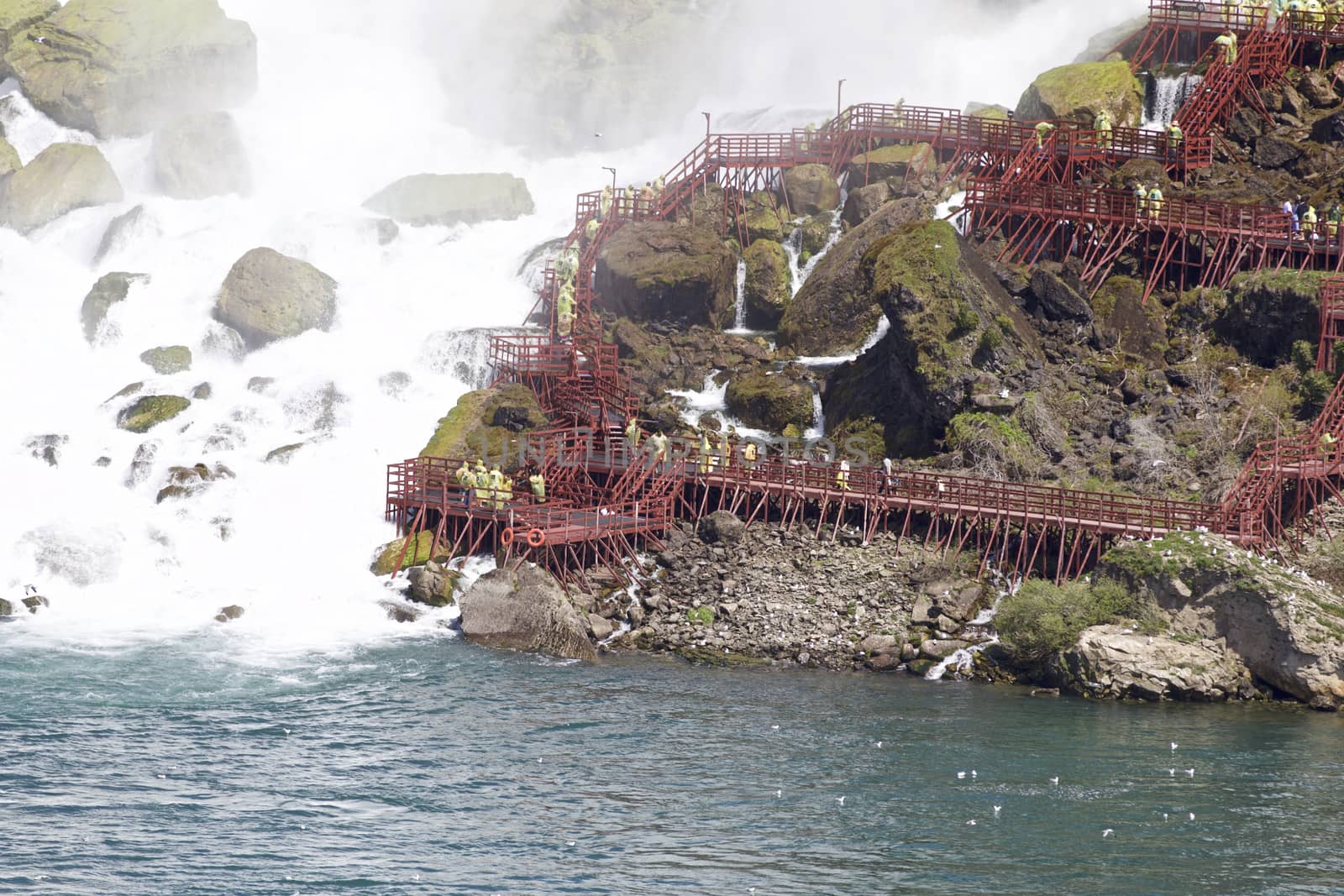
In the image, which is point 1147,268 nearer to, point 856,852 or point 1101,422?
point 1101,422

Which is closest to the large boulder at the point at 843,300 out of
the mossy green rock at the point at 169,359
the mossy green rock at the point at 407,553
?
the mossy green rock at the point at 407,553

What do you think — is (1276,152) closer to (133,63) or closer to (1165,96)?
(1165,96)

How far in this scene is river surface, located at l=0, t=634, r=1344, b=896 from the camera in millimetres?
32719

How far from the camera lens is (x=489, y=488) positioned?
58.1 meters

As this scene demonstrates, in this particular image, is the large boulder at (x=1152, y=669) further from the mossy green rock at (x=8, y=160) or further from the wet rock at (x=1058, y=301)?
the mossy green rock at (x=8, y=160)

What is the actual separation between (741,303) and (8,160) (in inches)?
1775

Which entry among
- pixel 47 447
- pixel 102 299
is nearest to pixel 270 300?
pixel 102 299

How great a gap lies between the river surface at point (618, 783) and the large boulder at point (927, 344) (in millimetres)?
15744

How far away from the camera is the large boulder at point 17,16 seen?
332ft

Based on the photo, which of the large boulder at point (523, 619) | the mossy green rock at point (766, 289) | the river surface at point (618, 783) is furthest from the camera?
the mossy green rock at point (766, 289)

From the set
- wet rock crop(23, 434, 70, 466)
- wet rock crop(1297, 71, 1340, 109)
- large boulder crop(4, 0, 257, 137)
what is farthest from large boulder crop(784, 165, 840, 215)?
large boulder crop(4, 0, 257, 137)

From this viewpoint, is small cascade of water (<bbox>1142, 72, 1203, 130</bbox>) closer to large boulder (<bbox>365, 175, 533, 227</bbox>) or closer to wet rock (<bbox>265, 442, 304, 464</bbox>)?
large boulder (<bbox>365, 175, 533, 227</bbox>)

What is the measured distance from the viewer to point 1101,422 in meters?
62.6

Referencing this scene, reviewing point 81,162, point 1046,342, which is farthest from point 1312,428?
point 81,162
